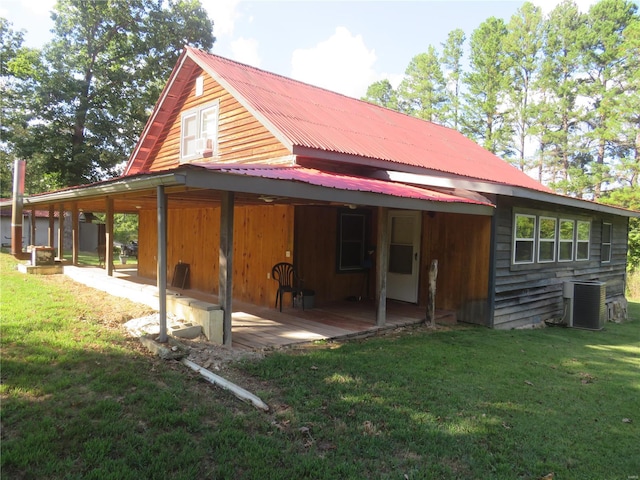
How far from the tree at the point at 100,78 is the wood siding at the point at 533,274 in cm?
2037

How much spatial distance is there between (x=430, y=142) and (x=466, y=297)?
5939 mm

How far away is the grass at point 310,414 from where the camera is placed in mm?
2895

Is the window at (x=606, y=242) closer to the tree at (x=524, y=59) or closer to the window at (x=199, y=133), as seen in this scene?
the window at (x=199, y=133)

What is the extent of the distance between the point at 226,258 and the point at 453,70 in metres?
30.0

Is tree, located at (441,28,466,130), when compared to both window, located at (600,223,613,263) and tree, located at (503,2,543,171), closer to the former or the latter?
tree, located at (503,2,543,171)

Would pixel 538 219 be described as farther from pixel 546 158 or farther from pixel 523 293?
pixel 546 158

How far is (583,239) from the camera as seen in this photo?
11.5 metres

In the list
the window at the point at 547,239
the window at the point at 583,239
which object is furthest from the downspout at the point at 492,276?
the window at the point at 583,239

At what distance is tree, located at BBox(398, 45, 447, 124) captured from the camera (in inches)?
1217

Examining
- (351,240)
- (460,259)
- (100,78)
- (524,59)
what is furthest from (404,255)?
(524,59)

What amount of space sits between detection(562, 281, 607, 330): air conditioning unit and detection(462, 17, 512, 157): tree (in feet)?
67.4

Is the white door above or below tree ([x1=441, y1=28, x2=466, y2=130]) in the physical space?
below

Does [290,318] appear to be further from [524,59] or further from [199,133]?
[524,59]

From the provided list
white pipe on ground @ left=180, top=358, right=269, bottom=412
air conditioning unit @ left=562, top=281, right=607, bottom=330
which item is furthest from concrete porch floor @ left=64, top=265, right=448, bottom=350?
air conditioning unit @ left=562, top=281, right=607, bottom=330
